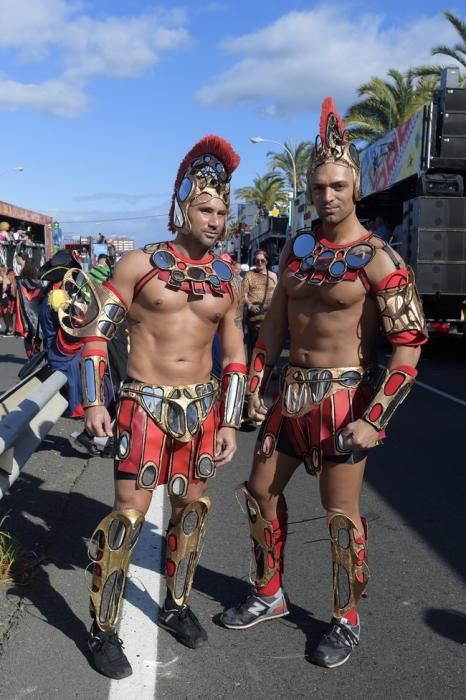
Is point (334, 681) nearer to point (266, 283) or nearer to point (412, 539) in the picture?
point (412, 539)

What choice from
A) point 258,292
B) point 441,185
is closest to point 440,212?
point 441,185

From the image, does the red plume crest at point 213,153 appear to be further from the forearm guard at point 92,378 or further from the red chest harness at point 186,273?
the forearm guard at point 92,378

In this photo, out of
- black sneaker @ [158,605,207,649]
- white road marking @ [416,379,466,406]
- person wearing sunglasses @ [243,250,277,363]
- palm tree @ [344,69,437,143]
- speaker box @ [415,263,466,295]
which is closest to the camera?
black sneaker @ [158,605,207,649]

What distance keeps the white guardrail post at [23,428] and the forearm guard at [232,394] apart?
1044 millimetres

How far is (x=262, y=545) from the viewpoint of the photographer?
11.4ft

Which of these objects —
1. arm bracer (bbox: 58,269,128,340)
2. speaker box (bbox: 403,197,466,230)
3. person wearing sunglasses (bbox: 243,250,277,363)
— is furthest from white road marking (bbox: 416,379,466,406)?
arm bracer (bbox: 58,269,128,340)

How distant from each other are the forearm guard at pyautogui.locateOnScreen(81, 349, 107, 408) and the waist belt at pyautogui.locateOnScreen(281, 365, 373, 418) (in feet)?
2.75

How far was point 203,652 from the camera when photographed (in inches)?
127

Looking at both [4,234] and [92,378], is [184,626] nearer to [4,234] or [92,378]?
[92,378]

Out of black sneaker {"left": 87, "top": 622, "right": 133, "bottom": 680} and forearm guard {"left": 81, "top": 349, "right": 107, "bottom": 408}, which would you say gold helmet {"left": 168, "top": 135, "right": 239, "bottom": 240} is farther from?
black sneaker {"left": 87, "top": 622, "right": 133, "bottom": 680}

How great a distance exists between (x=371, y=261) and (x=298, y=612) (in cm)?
177

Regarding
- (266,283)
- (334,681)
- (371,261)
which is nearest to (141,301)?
(371,261)

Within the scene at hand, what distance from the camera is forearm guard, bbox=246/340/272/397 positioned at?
139 inches

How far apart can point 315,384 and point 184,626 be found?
1252mm
